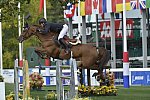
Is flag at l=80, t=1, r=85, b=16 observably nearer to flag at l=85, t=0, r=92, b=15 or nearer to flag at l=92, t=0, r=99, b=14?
flag at l=85, t=0, r=92, b=15

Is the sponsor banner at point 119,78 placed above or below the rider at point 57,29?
below

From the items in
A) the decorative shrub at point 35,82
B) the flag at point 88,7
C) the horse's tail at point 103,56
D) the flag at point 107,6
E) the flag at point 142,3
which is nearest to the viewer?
the horse's tail at point 103,56

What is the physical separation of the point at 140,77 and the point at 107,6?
800 cm

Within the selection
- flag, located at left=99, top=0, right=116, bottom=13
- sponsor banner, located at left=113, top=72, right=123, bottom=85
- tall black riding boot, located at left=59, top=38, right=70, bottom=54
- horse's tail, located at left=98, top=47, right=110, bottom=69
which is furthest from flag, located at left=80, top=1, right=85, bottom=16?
horse's tail, located at left=98, top=47, right=110, bottom=69

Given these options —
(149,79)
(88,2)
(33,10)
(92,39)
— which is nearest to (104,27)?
(92,39)

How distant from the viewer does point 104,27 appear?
57.4 metres

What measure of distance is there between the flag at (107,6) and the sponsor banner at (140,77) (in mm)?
6824

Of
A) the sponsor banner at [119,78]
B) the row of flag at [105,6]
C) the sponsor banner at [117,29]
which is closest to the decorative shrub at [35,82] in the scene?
the sponsor banner at [119,78]

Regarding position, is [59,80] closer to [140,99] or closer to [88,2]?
[140,99]

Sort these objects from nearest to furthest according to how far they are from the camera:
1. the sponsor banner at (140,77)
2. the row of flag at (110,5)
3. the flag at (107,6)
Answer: the sponsor banner at (140,77) < the row of flag at (110,5) < the flag at (107,6)

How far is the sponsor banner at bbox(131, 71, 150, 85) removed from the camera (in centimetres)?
3384

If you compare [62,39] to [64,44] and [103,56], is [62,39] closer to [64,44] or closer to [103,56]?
[64,44]

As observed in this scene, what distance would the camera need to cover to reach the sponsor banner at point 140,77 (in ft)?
111

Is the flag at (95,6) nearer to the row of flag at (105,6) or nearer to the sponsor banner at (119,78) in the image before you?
the row of flag at (105,6)
